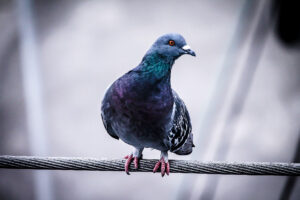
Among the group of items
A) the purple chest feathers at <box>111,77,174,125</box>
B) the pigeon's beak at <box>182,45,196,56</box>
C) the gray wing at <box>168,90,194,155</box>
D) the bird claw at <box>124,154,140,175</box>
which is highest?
the pigeon's beak at <box>182,45,196,56</box>

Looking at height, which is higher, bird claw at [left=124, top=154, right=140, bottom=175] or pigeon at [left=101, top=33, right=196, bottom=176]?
pigeon at [left=101, top=33, right=196, bottom=176]

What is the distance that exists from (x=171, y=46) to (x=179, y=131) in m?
0.41

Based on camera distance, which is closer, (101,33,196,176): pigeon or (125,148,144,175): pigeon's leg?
(101,33,196,176): pigeon

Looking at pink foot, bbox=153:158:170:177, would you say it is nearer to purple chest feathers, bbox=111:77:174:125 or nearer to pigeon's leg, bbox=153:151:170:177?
pigeon's leg, bbox=153:151:170:177

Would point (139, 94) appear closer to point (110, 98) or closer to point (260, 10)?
point (110, 98)

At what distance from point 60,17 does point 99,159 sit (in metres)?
4.09

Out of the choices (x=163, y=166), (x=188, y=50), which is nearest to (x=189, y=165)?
(x=163, y=166)

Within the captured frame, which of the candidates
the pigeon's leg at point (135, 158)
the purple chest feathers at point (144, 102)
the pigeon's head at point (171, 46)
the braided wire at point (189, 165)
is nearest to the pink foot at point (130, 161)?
the pigeon's leg at point (135, 158)

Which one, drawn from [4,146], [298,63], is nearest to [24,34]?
[4,146]

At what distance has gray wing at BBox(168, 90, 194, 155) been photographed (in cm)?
129

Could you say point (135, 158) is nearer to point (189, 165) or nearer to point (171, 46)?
point (189, 165)

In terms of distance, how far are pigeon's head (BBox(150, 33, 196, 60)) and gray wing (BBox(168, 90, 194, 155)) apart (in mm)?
254

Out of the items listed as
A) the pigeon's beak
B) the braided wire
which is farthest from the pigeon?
the braided wire

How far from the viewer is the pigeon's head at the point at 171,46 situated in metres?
1.20
